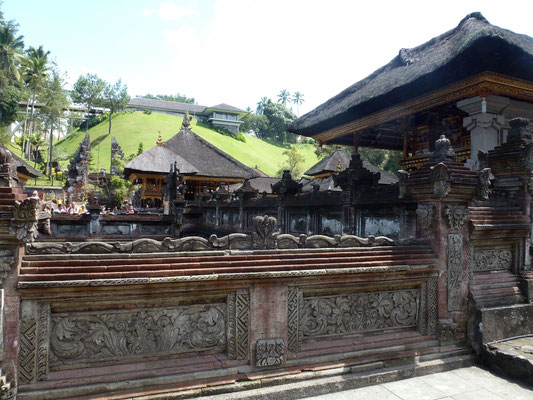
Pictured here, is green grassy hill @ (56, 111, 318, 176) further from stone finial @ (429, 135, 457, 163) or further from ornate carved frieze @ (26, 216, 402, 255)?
stone finial @ (429, 135, 457, 163)

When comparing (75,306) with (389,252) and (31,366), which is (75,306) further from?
(389,252)

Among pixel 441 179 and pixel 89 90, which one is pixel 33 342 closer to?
pixel 441 179

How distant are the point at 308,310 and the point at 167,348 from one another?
1.73m

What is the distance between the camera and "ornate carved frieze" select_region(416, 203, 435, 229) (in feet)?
17.8

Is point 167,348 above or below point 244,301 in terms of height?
below

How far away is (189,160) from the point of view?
32.0 metres

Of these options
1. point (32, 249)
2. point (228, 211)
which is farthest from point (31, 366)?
point (228, 211)

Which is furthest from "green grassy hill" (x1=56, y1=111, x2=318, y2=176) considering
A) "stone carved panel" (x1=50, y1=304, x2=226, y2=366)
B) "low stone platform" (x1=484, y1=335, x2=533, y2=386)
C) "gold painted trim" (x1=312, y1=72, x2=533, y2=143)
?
"low stone platform" (x1=484, y1=335, x2=533, y2=386)

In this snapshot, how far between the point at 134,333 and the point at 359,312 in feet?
9.19

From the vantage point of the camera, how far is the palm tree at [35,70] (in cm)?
5481

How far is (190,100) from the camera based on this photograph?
137 meters

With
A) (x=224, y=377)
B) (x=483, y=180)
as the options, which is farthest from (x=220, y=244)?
(x=483, y=180)

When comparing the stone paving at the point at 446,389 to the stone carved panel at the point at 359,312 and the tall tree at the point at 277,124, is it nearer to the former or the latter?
the stone carved panel at the point at 359,312

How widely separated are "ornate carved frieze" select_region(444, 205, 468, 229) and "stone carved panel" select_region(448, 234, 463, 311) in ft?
0.52
